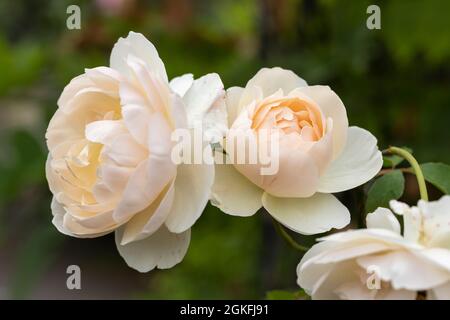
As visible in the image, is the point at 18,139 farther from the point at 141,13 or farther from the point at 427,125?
the point at 427,125

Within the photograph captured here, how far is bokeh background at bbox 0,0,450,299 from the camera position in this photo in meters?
0.78

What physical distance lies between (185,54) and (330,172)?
683 millimetres

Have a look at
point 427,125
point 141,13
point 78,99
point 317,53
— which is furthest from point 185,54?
point 78,99

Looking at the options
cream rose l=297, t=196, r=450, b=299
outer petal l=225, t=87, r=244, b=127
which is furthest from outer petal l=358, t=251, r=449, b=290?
outer petal l=225, t=87, r=244, b=127

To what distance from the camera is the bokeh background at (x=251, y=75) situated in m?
0.78

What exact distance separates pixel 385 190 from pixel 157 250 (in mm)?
114

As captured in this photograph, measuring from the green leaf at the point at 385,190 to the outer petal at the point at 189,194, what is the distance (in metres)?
0.08

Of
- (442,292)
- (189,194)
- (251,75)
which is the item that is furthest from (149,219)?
(251,75)

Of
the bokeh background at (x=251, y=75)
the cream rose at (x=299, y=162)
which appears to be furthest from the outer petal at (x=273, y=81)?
the bokeh background at (x=251, y=75)

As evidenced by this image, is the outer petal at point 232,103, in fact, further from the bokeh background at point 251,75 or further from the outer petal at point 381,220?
the bokeh background at point 251,75

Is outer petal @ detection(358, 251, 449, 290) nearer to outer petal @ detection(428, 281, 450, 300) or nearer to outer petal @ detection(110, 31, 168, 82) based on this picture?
outer petal @ detection(428, 281, 450, 300)

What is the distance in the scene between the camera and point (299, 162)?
1.03ft
